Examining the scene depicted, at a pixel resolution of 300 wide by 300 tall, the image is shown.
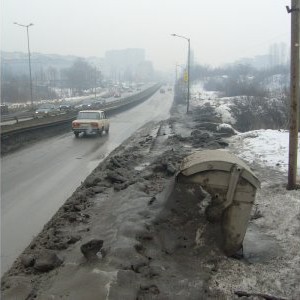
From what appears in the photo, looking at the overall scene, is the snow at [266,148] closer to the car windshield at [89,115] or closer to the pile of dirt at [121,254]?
the pile of dirt at [121,254]

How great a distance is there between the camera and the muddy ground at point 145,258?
5.93 metres

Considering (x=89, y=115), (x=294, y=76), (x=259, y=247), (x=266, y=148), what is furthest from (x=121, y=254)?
(x=89, y=115)

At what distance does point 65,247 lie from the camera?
25.9ft

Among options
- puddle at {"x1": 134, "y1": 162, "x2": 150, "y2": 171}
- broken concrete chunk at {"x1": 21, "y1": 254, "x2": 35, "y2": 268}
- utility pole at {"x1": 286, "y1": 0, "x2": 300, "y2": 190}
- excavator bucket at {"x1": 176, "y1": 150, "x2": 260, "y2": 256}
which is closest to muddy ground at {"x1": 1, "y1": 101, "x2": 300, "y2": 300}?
broken concrete chunk at {"x1": 21, "y1": 254, "x2": 35, "y2": 268}

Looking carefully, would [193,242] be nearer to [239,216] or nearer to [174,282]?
[239,216]

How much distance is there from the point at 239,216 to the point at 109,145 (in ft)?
66.3

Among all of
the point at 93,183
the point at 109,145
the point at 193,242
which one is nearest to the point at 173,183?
the point at 193,242

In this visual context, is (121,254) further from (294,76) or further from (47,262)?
(294,76)

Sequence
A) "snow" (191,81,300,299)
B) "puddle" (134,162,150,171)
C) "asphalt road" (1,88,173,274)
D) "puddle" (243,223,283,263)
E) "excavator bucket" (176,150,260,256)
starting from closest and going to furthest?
"snow" (191,81,300,299)
"excavator bucket" (176,150,260,256)
"puddle" (243,223,283,263)
"asphalt road" (1,88,173,274)
"puddle" (134,162,150,171)

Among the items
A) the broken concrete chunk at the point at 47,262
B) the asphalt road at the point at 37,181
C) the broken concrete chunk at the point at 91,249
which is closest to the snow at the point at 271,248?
the broken concrete chunk at the point at 91,249

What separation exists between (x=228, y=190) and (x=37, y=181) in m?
9.74

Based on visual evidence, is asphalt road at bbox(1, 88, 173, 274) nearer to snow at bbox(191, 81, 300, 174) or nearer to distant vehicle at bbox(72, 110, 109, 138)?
distant vehicle at bbox(72, 110, 109, 138)

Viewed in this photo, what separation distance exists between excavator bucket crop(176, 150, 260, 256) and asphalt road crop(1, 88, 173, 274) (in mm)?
3405

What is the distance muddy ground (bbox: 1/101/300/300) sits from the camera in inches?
233
